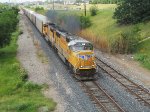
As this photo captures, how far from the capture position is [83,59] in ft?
89.5

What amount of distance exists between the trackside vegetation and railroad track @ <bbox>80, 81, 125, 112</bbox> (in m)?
2.62

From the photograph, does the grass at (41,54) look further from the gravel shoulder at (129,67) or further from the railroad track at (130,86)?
the railroad track at (130,86)

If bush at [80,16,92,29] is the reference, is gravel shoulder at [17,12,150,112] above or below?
below

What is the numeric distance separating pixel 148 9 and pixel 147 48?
40.3 ft

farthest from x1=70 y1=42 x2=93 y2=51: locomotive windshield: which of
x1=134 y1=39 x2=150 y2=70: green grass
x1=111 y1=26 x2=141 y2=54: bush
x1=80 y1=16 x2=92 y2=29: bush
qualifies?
x1=80 y1=16 x2=92 y2=29: bush

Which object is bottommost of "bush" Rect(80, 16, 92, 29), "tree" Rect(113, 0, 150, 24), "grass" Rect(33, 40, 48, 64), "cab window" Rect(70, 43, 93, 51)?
"grass" Rect(33, 40, 48, 64)

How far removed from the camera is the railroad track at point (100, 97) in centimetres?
2046

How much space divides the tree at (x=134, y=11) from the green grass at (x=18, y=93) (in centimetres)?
2382

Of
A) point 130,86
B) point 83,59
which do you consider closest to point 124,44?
point 83,59

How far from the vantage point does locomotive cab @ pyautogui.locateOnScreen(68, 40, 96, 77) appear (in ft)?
89.6

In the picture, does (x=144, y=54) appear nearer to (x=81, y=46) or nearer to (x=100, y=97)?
(x=81, y=46)

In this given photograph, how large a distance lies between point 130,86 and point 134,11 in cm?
2718

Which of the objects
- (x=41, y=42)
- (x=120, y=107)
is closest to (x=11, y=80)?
(x=120, y=107)

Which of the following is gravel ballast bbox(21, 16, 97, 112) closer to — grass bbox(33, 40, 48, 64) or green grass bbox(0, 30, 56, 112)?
grass bbox(33, 40, 48, 64)
